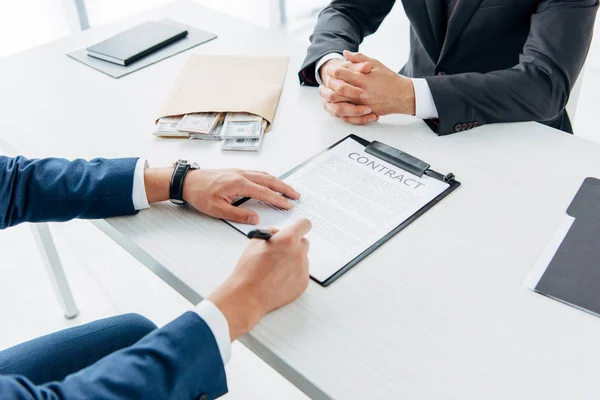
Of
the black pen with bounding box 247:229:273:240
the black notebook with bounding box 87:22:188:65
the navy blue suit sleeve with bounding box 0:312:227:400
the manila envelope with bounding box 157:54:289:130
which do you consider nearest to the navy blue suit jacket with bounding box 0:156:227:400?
the navy blue suit sleeve with bounding box 0:312:227:400

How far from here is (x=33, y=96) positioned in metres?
1.36

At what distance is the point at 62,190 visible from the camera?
1.02 meters

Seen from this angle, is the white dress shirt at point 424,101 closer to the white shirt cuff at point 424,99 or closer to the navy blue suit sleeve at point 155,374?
the white shirt cuff at point 424,99

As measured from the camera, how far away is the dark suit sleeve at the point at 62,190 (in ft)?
3.32

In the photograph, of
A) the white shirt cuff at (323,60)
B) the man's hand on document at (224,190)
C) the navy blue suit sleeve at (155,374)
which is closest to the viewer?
the navy blue suit sleeve at (155,374)

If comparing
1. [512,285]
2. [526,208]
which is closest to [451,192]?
[526,208]

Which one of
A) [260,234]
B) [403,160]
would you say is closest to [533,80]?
[403,160]

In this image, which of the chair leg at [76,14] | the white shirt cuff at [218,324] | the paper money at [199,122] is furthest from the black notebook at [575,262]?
the chair leg at [76,14]

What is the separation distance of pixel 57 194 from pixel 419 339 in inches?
27.3

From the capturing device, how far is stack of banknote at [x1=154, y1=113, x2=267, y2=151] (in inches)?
46.1

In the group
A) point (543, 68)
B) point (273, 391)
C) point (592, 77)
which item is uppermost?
point (543, 68)

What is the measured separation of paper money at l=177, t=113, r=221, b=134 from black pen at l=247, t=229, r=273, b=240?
0.42 m

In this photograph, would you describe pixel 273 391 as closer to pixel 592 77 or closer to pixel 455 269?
pixel 455 269

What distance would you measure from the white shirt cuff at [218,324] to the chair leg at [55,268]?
1.03 m
